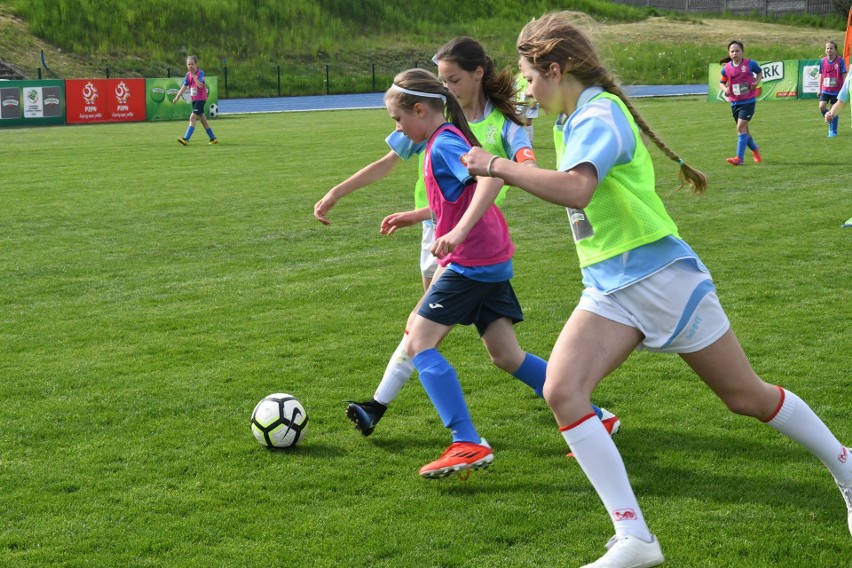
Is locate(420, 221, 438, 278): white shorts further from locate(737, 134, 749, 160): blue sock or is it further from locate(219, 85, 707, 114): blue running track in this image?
locate(219, 85, 707, 114): blue running track

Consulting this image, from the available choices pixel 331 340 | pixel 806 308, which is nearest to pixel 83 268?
pixel 331 340

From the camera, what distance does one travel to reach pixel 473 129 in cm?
520

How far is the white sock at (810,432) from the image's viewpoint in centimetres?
366

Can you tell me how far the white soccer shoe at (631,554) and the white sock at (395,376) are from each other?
67.4 inches

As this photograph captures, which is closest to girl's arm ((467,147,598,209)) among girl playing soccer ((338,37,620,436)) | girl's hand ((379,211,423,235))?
girl playing soccer ((338,37,620,436))

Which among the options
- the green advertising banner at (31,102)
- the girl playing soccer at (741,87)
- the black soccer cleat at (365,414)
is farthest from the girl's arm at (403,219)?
the green advertising banner at (31,102)

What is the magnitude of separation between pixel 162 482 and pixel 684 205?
8798 millimetres

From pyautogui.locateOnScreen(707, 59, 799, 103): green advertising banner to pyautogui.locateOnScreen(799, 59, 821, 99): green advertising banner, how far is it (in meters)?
0.16

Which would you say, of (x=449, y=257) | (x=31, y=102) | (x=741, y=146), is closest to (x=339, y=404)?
(x=449, y=257)

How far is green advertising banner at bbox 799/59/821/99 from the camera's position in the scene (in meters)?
34.1

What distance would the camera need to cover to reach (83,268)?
9234mm

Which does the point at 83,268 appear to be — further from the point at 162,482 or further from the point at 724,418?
the point at 724,418

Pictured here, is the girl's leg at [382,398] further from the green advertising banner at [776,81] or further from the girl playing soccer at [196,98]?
the green advertising banner at [776,81]

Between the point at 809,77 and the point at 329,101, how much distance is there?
18394mm
